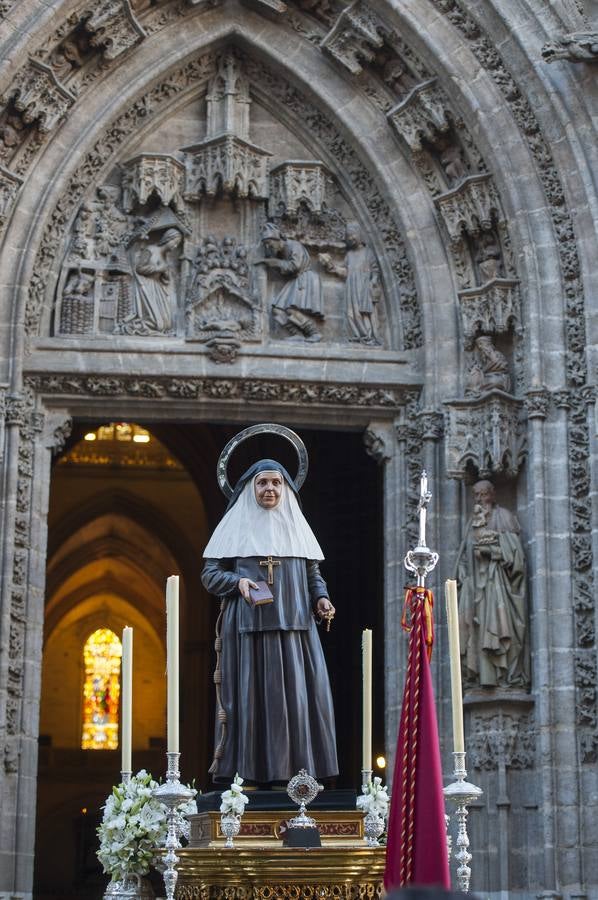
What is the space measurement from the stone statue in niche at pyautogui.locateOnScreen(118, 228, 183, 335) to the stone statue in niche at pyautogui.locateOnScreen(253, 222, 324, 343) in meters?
0.83

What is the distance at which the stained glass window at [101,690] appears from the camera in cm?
3097

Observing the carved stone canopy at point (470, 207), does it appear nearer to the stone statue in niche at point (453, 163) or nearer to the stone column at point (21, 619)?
the stone statue in niche at point (453, 163)

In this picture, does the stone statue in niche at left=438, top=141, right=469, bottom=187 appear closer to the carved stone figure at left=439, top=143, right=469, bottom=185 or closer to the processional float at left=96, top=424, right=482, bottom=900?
the carved stone figure at left=439, top=143, right=469, bottom=185

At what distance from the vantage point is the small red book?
26.0ft

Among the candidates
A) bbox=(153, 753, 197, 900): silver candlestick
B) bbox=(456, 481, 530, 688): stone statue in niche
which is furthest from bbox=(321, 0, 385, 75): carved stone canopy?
bbox=(153, 753, 197, 900): silver candlestick

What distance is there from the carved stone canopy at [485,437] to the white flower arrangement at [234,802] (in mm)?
7151

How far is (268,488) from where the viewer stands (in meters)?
8.35

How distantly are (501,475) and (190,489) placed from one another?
13600 millimetres

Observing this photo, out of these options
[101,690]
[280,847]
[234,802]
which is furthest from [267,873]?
[101,690]

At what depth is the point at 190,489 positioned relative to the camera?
1083 inches

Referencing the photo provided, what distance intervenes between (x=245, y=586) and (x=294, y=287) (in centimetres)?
769

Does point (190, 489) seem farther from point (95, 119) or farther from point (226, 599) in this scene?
point (226, 599)

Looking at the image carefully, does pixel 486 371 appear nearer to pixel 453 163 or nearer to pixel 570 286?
pixel 570 286

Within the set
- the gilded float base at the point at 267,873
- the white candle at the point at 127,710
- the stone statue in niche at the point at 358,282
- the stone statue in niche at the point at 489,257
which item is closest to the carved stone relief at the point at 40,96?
the stone statue in niche at the point at 358,282
